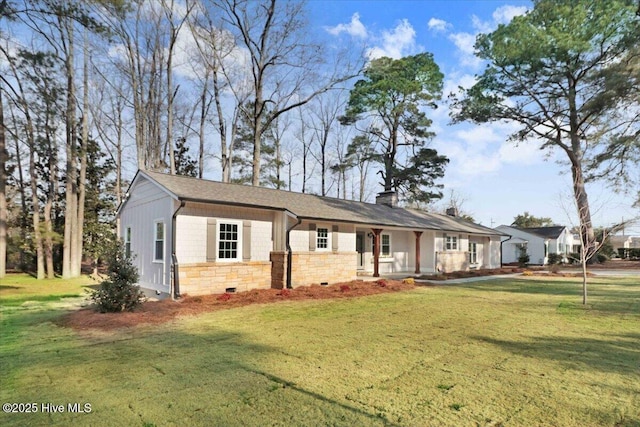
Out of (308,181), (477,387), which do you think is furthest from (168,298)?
(308,181)

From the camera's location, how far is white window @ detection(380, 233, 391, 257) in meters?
→ 20.1

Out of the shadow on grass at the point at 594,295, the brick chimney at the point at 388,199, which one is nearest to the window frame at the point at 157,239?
the shadow on grass at the point at 594,295

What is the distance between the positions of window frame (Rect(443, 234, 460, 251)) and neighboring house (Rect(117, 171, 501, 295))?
15.9 feet

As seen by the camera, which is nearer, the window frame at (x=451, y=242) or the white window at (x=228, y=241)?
the white window at (x=228, y=241)

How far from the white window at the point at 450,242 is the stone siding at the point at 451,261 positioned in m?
0.31

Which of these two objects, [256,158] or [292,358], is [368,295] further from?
[256,158]

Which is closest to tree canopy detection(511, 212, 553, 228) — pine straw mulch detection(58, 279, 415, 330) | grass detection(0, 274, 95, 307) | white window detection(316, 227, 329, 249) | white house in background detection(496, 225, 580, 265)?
white house in background detection(496, 225, 580, 265)

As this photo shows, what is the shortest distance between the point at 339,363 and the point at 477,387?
5.89 feet

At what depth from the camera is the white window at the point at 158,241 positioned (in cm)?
1176

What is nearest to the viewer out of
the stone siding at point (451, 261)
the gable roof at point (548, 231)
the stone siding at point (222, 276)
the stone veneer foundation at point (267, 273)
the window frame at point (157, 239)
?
the stone siding at point (222, 276)

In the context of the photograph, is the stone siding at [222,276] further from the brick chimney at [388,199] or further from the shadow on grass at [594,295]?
the brick chimney at [388,199]

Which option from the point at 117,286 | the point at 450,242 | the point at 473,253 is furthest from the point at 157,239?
the point at 473,253

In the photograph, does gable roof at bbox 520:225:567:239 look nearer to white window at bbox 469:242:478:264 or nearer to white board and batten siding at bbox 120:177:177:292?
white window at bbox 469:242:478:264

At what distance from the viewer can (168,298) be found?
10.8 m
